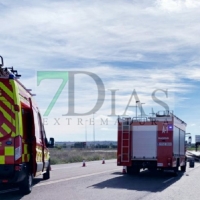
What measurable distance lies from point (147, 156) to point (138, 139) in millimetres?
966

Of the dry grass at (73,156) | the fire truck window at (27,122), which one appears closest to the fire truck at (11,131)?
the fire truck window at (27,122)

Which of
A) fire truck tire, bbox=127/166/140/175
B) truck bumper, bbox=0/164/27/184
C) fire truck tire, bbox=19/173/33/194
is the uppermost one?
truck bumper, bbox=0/164/27/184

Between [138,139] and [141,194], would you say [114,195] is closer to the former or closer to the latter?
[141,194]

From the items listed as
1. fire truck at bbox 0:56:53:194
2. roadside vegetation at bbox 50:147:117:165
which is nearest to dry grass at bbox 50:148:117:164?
roadside vegetation at bbox 50:147:117:165

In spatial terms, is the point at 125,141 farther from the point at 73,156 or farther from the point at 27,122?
the point at 73,156

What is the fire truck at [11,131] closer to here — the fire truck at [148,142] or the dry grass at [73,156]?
the fire truck at [148,142]

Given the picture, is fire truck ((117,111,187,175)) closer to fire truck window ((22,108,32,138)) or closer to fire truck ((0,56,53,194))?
fire truck window ((22,108,32,138))

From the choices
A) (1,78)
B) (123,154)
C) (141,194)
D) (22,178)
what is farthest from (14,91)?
(123,154)

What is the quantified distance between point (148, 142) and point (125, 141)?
1105mm

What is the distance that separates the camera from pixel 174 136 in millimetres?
21672

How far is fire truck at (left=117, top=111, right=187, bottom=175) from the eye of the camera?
2092cm

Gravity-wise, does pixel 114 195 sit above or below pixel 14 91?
below

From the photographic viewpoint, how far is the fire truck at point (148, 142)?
20922mm

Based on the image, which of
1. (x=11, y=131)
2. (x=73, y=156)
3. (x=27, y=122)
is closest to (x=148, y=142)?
(x=27, y=122)
